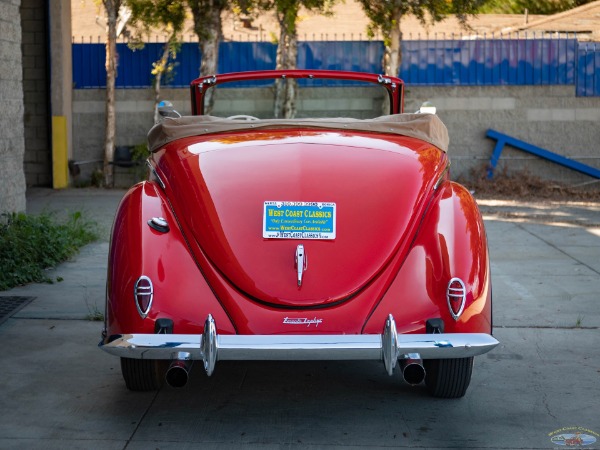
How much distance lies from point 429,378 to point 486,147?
37.6 ft

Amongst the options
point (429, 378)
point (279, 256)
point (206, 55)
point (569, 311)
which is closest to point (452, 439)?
point (429, 378)

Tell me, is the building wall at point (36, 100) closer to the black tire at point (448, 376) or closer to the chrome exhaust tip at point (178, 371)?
the black tire at point (448, 376)

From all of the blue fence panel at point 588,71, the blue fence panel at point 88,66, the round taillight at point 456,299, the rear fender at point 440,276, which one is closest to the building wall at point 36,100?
the blue fence panel at point 88,66

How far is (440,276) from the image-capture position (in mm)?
4246

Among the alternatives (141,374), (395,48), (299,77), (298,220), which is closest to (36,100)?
(395,48)

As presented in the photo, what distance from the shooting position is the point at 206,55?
15031mm

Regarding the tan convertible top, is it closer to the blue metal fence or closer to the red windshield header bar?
the red windshield header bar

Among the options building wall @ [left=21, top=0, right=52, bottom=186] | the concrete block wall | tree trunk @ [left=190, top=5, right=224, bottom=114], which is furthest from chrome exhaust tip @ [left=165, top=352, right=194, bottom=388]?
the concrete block wall

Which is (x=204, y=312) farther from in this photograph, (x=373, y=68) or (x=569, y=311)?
(x=373, y=68)

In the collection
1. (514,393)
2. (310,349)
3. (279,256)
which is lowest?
(514,393)

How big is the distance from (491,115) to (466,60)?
0.96 metres

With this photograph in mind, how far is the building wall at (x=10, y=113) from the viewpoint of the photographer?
8852mm

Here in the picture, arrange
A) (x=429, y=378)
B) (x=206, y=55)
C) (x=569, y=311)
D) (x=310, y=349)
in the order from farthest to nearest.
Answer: (x=206, y=55) < (x=569, y=311) < (x=429, y=378) < (x=310, y=349)

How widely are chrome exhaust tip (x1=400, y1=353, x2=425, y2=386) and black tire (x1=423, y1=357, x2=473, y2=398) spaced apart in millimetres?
577
